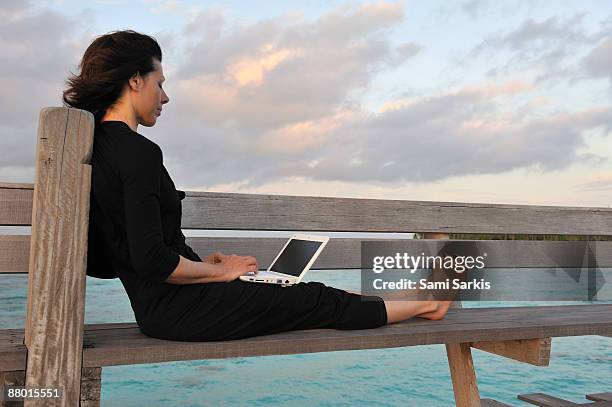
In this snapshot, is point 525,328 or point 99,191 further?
point 525,328

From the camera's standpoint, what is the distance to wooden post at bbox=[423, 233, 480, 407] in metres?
3.24

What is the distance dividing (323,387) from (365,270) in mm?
4267

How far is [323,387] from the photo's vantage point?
7.40 metres

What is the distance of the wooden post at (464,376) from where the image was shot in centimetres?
324

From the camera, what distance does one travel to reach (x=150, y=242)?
2.05 m

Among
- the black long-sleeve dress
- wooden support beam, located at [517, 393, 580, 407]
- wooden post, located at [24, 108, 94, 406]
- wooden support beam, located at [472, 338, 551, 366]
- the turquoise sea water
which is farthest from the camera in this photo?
the turquoise sea water

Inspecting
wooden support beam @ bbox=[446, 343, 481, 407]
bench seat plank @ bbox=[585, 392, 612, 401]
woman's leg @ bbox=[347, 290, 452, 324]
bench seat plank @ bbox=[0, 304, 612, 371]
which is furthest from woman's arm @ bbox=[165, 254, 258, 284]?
bench seat plank @ bbox=[585, 392, 612, 401]

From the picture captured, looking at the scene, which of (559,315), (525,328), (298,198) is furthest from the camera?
(298,198)

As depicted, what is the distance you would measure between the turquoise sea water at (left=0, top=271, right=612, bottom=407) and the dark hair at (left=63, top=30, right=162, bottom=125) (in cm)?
503

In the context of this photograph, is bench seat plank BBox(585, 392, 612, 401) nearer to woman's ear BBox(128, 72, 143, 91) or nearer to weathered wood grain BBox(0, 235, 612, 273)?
weathered wood grain BBox(0, 235, 612, 273)

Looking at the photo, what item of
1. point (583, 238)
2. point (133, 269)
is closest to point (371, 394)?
point (583, 238)

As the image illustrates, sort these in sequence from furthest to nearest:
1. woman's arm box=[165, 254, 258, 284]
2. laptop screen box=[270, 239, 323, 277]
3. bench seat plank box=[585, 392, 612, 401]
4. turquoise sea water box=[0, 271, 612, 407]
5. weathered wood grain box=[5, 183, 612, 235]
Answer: turquoise sea water box=[0, 271, 612, 407] < bench seat plank box=[585, 392, 612, 401] < weathered wood grain box=[5, 183, 612, 235] < laptop screen box=[270, 239, 323, 277] < woman's arm box=[165, 254, 258, 284]

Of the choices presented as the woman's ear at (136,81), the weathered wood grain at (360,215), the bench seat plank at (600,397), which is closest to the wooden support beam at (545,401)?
the bench seat plank at (600,397)

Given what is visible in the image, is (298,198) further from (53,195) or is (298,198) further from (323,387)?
(323,387)
